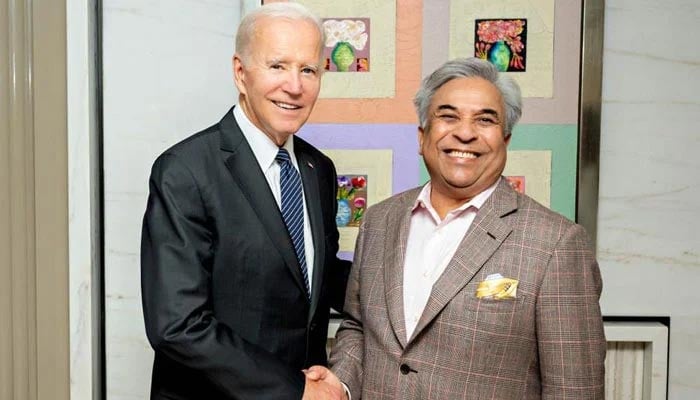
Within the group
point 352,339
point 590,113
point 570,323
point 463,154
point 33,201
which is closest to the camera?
point 570,323

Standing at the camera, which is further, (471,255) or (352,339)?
(352,339)

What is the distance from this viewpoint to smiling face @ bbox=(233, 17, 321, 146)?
1.63 metres

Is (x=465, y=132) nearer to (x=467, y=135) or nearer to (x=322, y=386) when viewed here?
(x=467, y=135)

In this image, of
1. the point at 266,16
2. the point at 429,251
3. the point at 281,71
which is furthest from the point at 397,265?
the point at 266,16

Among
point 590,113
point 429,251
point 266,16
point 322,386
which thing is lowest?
point 322,386

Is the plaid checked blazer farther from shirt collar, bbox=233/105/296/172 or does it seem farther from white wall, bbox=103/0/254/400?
white wall, bbox=103/0/254/400

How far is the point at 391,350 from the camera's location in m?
1.59

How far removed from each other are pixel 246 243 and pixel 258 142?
247 mm

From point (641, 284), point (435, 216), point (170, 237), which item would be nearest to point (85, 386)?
point (170, 237)

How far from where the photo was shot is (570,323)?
1.47 meters

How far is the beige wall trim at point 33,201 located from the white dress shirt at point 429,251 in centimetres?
121

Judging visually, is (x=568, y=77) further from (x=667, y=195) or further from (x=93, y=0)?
(x=93, y=0)

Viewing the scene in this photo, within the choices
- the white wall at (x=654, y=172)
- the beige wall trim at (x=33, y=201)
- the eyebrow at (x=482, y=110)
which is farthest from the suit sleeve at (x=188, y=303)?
the white wall at (x=654, y=172)

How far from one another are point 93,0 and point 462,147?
130cm
